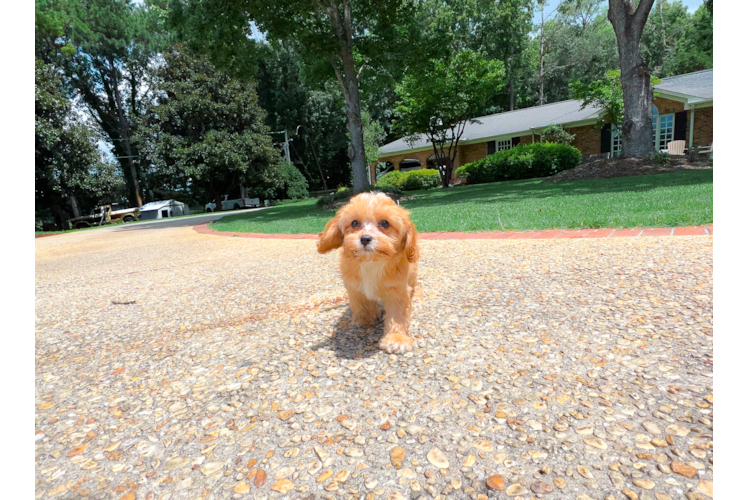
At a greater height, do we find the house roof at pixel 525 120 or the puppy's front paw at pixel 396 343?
the house roof at pixel 525 120

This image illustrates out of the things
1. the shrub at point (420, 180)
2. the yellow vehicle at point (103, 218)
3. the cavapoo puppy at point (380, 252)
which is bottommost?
the cavapoo puppy at point (380, 252)

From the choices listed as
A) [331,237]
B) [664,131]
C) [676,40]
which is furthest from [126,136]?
[676,40]

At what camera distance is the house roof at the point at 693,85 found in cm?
2430

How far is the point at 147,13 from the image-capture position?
35.3m

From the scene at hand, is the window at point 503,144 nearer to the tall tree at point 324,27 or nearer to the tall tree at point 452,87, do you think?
the tall tree at point 452,87

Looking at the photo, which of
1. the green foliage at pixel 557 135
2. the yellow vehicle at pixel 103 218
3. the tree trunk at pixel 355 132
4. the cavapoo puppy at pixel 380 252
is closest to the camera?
the cavapoo puppy at pixel 380 252

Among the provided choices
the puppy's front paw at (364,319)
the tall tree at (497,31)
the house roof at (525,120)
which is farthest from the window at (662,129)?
the puppy's front paw at (364,319)

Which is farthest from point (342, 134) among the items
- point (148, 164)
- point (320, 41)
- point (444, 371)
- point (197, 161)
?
point (444, 371)

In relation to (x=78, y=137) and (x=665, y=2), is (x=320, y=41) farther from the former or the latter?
(x=665, y=2)

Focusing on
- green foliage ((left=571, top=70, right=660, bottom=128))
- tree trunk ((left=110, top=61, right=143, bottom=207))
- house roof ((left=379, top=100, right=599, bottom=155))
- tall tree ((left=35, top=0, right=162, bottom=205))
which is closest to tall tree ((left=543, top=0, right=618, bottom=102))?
house roof ((left=379, top=100, right=599, bottom=155))

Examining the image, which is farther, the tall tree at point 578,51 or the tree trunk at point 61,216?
the tall tree at point 578,51

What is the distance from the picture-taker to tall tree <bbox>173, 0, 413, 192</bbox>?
15086mm

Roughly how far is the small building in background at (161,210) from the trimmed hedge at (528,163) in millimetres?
28776

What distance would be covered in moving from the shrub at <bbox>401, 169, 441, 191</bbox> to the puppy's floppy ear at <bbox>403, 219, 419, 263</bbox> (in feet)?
95.0
